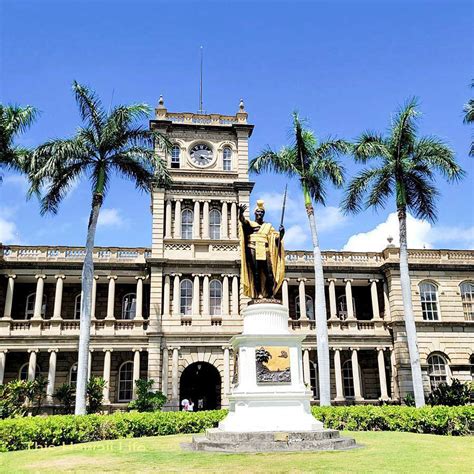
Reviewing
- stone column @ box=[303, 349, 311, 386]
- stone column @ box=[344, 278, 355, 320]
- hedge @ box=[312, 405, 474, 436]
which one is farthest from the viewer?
stone column @ box=[344, 278, 355, 320]

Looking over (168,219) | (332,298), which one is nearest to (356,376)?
(332,298)

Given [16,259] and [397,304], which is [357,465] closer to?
[397,304]

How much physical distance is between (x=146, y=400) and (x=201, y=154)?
15.4 m

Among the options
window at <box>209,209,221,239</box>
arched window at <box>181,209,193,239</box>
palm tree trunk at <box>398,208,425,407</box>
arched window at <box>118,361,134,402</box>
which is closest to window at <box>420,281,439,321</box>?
palm tree trunk at <box>398,208,425,407</box>

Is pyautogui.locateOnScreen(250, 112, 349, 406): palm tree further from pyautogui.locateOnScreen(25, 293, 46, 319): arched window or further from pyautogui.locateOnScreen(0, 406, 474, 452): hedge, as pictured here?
pyautogui.locateOnScreen(25, 293, 46, 319): arched window

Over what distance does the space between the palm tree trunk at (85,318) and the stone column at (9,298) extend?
11049 millimetres

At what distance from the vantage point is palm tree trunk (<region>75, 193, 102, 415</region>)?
18094 mm

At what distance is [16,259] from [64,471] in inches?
933

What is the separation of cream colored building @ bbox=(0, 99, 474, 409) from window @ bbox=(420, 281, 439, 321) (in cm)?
7

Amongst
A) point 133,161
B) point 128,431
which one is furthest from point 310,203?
point 128,431

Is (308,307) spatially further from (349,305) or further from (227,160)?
(227,160)

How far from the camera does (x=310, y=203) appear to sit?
77.3 feet

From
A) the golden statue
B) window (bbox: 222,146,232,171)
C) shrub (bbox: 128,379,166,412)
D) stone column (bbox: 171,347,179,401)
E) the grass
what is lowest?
the grass

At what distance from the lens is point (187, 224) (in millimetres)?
30875
